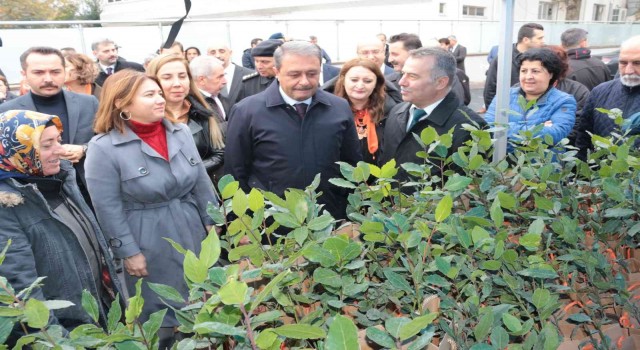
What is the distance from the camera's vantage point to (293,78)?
3082 millimetres

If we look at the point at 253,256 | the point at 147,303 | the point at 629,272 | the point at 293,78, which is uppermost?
the point at 293,78

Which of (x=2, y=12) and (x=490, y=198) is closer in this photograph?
(x=490, y=198)

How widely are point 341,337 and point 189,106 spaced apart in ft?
10.8

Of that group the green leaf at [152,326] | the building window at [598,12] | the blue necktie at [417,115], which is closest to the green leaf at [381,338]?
the green leaf at [152,326]

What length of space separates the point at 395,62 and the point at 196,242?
3.45 m

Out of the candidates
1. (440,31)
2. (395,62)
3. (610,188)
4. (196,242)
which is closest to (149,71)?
(196,242)

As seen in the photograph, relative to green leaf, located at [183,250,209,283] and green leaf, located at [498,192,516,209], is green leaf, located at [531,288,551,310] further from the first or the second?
green leaf, located at [183,250,209,283]

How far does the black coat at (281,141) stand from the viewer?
10.3 feet

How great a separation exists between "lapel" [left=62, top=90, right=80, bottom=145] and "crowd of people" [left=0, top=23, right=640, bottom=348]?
0.01 metres

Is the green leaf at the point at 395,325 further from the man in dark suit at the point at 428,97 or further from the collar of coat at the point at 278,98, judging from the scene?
the collar of coat at the point at 278,98

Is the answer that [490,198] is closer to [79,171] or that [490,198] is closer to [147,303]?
[147,303]

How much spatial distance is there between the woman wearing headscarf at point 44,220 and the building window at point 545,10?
30.2 meters

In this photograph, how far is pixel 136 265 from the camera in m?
2.70

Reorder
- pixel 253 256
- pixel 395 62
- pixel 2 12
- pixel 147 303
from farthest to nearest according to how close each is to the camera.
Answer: pixel 2 12 → pixel 395 62 → pixel 147 303 → pixel 253 256
